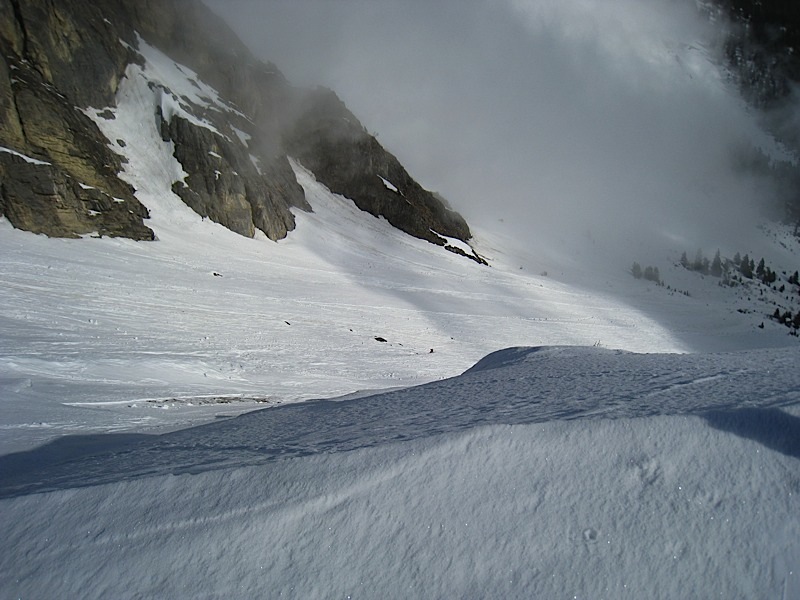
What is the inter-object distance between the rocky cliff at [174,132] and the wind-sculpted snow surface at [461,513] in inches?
832

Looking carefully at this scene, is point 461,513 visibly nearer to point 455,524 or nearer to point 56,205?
point 455,524

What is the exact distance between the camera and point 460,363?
14.2m

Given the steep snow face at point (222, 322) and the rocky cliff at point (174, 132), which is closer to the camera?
the steep snow face at point (222, 322)

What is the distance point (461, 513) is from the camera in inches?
73.0

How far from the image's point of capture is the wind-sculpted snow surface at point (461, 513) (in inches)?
64.7

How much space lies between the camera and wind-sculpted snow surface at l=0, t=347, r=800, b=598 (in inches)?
64.7

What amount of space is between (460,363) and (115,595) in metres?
12.9

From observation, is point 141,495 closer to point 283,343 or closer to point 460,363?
point 283,343

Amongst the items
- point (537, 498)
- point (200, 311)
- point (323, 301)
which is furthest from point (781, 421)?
point (323, 301)

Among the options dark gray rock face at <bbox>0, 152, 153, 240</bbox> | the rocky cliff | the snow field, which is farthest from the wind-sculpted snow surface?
the rocky cliff

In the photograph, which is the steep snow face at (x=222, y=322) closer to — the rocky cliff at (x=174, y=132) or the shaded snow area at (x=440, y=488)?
the shaded snow area at (x=440, y=488)

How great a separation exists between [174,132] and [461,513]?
115ft

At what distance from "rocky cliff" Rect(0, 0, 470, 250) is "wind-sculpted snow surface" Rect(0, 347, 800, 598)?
21137 millimetres

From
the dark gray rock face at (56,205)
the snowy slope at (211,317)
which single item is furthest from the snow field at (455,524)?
the dark gray rock face at (56,205)
